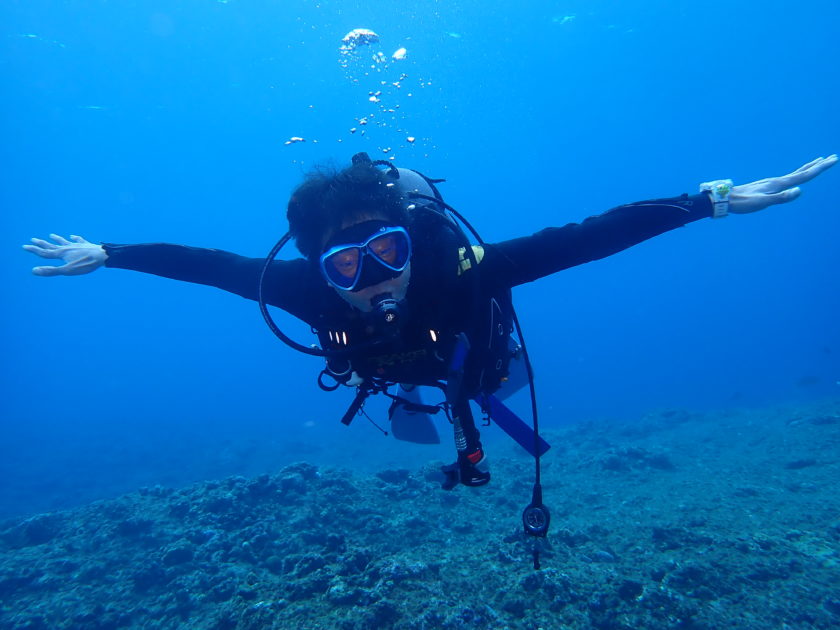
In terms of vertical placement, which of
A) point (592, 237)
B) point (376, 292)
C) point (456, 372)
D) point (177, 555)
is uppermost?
point (592, 237)

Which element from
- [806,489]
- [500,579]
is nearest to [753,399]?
[806,489]

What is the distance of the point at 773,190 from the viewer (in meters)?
3.44

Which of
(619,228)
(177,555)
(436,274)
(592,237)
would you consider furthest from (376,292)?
(177,555)

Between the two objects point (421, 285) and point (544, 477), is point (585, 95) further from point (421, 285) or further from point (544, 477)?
point (421, 285)

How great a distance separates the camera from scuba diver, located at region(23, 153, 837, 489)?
11.8 feet

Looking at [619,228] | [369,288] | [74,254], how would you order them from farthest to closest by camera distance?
[74,254] → [369,288] → [619,228]

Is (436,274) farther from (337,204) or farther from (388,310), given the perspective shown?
(337,204)

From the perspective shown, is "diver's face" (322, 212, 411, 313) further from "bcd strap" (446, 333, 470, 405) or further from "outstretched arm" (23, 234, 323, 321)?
"bcd strap" (446, 333, 470, 405)

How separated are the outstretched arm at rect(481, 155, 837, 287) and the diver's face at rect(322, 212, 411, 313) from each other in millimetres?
751

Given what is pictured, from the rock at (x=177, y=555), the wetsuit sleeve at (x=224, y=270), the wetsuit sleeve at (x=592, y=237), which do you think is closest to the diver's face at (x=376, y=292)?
the wetsuit sleeve at (x=224, y=270)

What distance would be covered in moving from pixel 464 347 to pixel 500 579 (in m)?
3.63

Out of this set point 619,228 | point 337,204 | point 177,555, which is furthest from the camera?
point 177,555

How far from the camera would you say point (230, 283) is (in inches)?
171

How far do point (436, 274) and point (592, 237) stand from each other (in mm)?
1340
